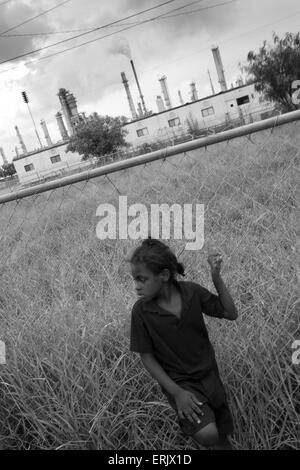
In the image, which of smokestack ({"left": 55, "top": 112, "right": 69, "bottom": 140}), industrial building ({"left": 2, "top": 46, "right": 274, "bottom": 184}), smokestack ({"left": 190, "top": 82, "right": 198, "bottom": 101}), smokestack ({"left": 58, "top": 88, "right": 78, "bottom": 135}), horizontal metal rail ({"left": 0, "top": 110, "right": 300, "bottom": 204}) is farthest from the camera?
smokestack ({"left": 190, "top": 82, "right": 198, "bottom": 101})

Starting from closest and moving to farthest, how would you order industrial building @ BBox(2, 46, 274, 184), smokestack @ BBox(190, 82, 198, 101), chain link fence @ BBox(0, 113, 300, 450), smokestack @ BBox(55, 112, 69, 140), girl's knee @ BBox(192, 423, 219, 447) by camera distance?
girl's knee @ BBox(192, 423, 219, 447) → chain link fence @ BBox(0, 113, 300, 450) → industrial building @ BBox(2, 46, 274, 184) → smokestack @ BBox(55, 112, 69, 140) → smokestack @ BBox(190, 82, 198, 101)

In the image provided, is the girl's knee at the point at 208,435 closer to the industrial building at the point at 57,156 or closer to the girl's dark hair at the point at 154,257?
the girl's dark hair at the point at 154,257

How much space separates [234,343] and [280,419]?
0.35 metres

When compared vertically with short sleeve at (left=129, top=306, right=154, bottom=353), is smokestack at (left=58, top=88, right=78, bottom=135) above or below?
above

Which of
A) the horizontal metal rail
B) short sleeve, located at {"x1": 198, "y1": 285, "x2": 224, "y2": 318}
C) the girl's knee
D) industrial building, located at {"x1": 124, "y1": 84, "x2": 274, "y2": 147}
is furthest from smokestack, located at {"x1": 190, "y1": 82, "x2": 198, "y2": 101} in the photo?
the girl's knee

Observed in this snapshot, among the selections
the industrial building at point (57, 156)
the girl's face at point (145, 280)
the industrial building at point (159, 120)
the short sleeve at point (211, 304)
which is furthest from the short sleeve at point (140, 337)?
the industrial building at point (57, 156)

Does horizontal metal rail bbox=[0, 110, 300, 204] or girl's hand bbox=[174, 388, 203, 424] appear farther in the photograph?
horizontal metal rail bbox=[0, 110, 300, 204]

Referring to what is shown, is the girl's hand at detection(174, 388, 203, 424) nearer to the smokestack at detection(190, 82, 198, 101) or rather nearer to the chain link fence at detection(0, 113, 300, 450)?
the chain link fence at detection(0, 113, 300, 450)

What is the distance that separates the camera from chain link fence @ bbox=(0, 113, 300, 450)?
1.70 metres

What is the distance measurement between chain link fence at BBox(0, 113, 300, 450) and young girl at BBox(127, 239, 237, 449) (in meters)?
0.33

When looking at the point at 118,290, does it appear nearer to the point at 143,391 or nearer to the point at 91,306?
the point at 91,306

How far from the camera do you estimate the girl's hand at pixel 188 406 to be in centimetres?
133

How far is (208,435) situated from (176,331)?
1.10 feet

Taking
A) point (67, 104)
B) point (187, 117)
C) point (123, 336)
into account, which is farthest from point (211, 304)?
point (67, 104)
